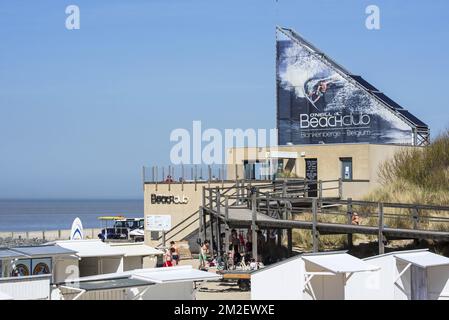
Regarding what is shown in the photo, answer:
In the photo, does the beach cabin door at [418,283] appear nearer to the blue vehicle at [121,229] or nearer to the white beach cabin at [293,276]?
the white beach cabin at [293,276]

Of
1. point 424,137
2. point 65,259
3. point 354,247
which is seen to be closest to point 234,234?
point 354,247

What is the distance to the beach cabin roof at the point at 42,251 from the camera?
1514 centimetres

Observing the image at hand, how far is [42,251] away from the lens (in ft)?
50.9

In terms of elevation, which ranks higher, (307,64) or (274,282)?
(307,64)

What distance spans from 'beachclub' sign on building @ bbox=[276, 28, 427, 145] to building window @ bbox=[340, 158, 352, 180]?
353 inches

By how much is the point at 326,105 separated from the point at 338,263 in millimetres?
27941

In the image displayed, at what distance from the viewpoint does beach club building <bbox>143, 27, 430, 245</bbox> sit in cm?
3131

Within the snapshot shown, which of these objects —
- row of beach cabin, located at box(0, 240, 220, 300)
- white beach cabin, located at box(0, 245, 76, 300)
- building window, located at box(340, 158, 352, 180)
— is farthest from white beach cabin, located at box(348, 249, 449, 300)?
building window, located at box(340, 158, 352, 180)

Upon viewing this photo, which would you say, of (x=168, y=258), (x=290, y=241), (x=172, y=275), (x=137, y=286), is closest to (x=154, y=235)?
(x=290, y=241)

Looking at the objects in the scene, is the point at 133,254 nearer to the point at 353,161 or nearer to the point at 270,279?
the point at 270,279

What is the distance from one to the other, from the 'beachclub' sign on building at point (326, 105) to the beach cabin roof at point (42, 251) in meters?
26.2

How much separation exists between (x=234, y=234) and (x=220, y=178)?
8.56 meters

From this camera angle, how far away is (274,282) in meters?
14.0
